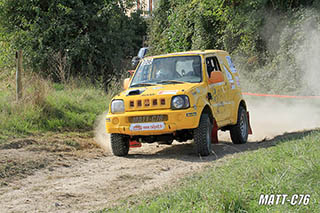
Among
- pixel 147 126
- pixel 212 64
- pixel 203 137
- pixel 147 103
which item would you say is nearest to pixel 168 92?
pixel 147 103

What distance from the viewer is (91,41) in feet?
70.8

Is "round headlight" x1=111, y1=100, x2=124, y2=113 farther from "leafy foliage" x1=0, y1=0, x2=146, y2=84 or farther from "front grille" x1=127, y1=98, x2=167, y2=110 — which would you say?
"leafy foliage" x1=0, y1=0, x2=146, y2=84

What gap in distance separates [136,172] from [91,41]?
14.6 meters

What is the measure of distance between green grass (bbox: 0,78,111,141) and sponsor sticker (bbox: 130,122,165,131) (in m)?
3.21

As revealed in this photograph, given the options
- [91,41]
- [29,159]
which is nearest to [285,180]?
[29,159]

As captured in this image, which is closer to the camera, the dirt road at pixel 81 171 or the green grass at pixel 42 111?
the dirt road at pixel 81 171

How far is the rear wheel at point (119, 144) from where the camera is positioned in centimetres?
929

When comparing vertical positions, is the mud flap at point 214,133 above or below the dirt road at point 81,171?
above

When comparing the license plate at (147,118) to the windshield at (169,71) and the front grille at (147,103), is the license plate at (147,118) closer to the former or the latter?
the front grille at (147,103)

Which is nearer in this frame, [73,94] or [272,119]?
[272,119]

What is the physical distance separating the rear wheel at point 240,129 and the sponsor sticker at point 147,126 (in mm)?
2393

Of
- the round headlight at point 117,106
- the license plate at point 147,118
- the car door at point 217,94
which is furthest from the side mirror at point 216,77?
the round headlight at point 117,106

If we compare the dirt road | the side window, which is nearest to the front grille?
the dirt road

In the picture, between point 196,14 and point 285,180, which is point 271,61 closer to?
point 196,14
